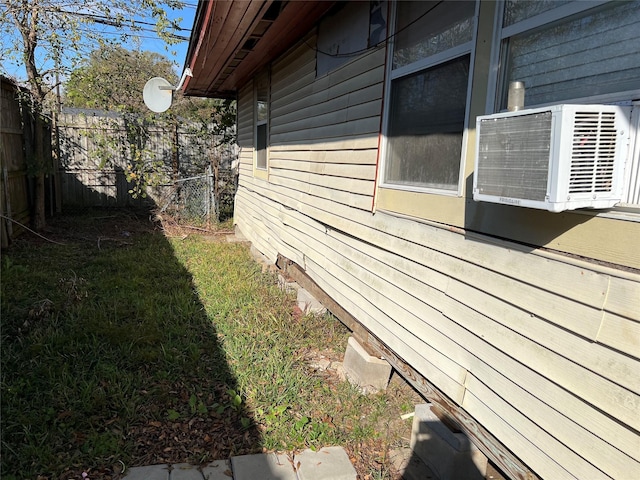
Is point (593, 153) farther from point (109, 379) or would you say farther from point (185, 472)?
point (109, 379)

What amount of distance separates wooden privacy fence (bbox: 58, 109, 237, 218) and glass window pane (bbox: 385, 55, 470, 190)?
7595mm

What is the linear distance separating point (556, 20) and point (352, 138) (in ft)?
6.48

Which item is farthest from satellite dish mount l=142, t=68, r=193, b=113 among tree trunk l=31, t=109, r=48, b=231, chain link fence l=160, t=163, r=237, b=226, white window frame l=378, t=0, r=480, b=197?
white window frame l=378, t=0, r=480, b=197

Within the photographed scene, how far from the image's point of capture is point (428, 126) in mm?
2633

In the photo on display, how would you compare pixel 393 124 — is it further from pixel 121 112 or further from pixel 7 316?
pixel 121 112

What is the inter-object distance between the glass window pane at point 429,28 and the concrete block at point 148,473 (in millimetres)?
2836

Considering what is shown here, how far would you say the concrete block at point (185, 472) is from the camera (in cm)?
242

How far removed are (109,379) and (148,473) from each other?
1.00 m

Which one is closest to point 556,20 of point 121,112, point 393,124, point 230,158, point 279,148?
point 393,124

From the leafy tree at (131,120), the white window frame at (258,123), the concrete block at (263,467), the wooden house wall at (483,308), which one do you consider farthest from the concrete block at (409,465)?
the leafy tree at (131,120)

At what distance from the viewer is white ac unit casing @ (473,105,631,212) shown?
1.39m

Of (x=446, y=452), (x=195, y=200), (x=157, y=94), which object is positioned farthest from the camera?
(x=195, y=200)

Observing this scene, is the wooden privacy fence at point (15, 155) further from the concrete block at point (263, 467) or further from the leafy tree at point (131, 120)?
the concrete block at point (263, 467)

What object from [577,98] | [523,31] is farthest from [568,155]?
[523,31]
